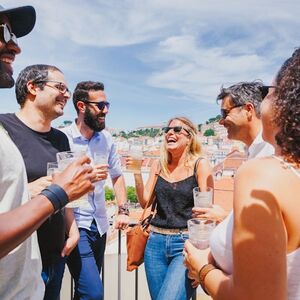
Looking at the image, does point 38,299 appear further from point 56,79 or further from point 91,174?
point 56,79

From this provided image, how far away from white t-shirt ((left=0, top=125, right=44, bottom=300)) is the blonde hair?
184 centimetres

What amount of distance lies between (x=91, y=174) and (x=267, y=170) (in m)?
0.91

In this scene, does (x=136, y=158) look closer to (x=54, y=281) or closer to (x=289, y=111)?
(x=54, y=281)

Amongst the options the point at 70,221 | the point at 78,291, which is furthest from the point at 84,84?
the point at 78,291

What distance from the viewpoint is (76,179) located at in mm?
1464

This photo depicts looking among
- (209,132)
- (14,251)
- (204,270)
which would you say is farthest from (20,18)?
(209,132)

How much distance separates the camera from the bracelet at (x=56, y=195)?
1.28m

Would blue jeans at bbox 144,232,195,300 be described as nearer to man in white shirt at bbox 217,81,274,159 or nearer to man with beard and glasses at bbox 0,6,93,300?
man in white shirt at bbox 217,81,274,159

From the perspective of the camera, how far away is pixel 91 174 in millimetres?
1570

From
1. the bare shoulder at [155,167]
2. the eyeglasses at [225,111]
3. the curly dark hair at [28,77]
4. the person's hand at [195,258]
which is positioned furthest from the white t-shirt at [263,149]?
the curly dark hair at [28,77]

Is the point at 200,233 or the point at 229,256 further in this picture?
the point at 200,233

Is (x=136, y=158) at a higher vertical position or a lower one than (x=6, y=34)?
lower

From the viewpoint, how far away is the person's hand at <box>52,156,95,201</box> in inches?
55.4

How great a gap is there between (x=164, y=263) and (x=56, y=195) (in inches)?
68.7
